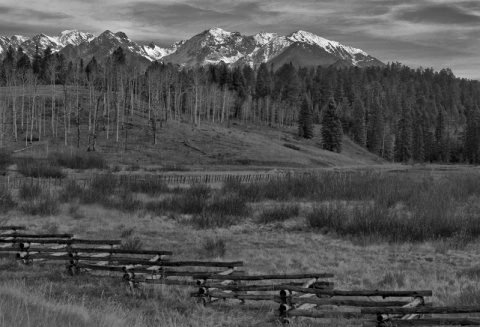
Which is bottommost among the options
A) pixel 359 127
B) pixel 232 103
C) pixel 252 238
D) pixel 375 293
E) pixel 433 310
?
pixel 252 238

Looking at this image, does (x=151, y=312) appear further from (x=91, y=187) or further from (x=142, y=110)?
(x=142, y=110)

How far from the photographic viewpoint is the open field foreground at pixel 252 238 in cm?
1136

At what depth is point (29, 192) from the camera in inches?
1200

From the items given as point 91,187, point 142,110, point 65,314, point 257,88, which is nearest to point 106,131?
point 142,110

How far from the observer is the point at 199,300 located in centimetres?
1230

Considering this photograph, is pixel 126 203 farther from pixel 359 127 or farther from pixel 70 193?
pixel 359 127

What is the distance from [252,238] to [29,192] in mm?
14652

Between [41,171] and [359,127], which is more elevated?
[359,127]

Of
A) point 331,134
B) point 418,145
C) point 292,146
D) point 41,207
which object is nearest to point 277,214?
point 41,207

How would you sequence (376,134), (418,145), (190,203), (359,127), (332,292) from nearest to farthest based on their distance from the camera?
1. (332,292)
2. (190,203)
3. (418,145)
4. (376,134)
5. (359,127)

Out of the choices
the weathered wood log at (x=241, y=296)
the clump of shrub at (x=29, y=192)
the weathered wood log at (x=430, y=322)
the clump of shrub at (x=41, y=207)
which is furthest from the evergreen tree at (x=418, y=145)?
the weathered wood log at (x=430, y=322)

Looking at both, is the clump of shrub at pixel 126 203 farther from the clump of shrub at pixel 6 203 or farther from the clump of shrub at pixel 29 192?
the clump of shrub at pixel 6 203

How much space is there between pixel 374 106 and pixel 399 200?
114408 millimetres

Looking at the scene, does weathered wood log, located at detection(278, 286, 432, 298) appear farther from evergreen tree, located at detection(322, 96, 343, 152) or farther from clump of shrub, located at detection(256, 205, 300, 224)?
evergreen tree, located at detection(322, 96, 343, 152)
